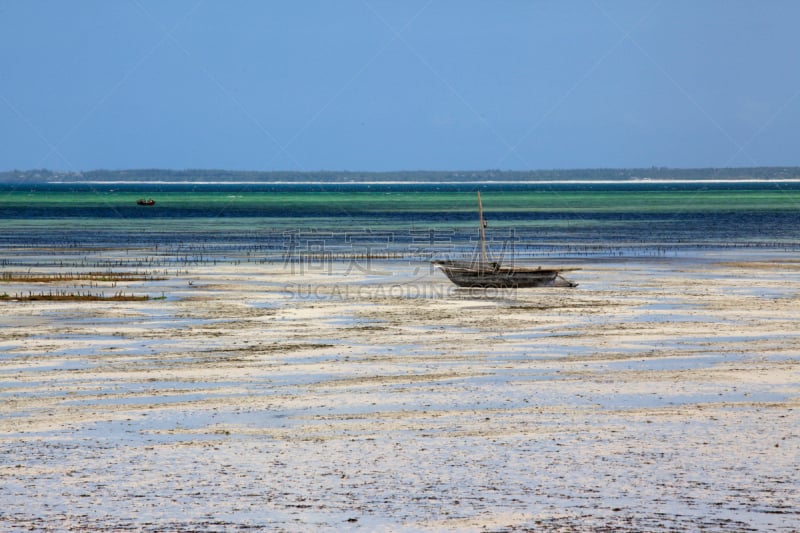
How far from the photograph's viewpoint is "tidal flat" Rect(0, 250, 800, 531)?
51.0ft

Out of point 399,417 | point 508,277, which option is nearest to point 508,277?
point 508,277

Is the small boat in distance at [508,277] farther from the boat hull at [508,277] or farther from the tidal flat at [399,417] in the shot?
the tidal flat at [399,417]

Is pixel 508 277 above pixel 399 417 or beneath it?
above

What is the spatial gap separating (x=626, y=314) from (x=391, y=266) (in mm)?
23638

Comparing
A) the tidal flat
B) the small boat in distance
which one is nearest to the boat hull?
the small boat in distance

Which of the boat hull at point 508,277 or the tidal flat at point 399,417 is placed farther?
the boat hull at point 508,277

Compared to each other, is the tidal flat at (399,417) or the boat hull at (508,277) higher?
the boat hull at (508,277)

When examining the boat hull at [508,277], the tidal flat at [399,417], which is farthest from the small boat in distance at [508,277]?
the tidal flat at [399,417]

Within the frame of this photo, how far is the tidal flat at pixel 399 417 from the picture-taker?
15.5 metres

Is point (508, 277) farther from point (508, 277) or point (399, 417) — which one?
point (399, 417)

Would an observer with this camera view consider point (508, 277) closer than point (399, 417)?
No

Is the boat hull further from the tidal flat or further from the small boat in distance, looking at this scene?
the tidal flat

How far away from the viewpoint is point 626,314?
122ft

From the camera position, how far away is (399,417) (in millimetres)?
21016
